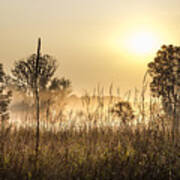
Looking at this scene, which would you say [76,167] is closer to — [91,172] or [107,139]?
[91,172]

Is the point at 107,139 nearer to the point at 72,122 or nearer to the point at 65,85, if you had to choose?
the point at 72,122

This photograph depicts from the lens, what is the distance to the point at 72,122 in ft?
25.1

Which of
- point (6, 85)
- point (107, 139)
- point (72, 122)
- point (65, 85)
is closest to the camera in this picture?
point (107, 139)

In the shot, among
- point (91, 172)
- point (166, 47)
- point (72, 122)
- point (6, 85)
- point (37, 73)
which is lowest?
point (91, 172)

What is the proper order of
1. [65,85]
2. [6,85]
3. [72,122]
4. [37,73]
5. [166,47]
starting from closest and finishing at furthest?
[37,73], [72,122], [166,47], [6,85], [65,85]

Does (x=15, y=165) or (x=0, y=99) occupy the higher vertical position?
(x=0, y=99)

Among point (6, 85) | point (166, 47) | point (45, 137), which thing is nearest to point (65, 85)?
point (6, 85)

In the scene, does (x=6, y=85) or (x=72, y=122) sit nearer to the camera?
(x=72, y=122)

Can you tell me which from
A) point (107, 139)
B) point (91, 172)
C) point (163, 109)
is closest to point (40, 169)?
point (91, 172)

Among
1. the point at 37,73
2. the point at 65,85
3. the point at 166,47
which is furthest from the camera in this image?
the point at 65,85

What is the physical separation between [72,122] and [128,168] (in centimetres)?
292

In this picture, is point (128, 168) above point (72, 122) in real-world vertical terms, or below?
below

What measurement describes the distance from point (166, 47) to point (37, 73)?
1967 centimetres

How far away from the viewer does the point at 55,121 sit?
775cm
